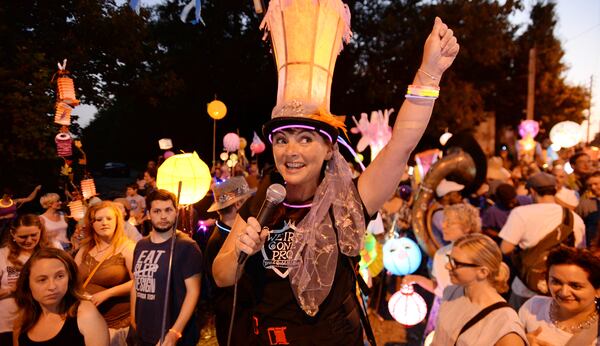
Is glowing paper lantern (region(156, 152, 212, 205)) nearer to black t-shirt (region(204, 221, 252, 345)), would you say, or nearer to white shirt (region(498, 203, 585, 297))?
black t-shirt (region(204, 221, 252, 345))

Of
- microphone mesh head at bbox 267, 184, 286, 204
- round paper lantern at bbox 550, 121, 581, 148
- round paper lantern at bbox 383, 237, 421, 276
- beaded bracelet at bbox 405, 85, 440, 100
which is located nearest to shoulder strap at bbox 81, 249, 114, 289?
microphone mesh head at bbox 267, 184, 286, 204

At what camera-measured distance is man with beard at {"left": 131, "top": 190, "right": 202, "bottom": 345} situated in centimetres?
306

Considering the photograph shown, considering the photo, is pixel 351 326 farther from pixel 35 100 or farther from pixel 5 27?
pixel 5 27

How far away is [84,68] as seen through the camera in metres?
11.1

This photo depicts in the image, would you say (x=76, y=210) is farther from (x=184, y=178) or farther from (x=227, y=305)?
(x=227, y=305)

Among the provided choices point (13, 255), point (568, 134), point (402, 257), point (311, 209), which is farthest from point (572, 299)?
point (568, 134)

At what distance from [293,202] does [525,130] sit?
1587 cm

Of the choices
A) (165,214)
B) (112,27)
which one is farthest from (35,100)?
(165,214)

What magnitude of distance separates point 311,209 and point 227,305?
112 cm

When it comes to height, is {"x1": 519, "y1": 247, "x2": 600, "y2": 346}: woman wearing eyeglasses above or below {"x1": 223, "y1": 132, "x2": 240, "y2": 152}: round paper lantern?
below

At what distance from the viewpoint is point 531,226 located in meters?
3.75

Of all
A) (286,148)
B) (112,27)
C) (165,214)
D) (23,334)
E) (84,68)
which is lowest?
(23,334)

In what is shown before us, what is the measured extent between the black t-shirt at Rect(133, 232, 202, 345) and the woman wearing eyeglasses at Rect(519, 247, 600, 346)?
231cm

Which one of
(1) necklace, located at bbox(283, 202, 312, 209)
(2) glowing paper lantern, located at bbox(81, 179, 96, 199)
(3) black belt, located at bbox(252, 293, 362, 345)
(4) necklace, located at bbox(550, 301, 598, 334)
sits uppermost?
(1) necklace, located at bbox(283, 202, 312, 209)
